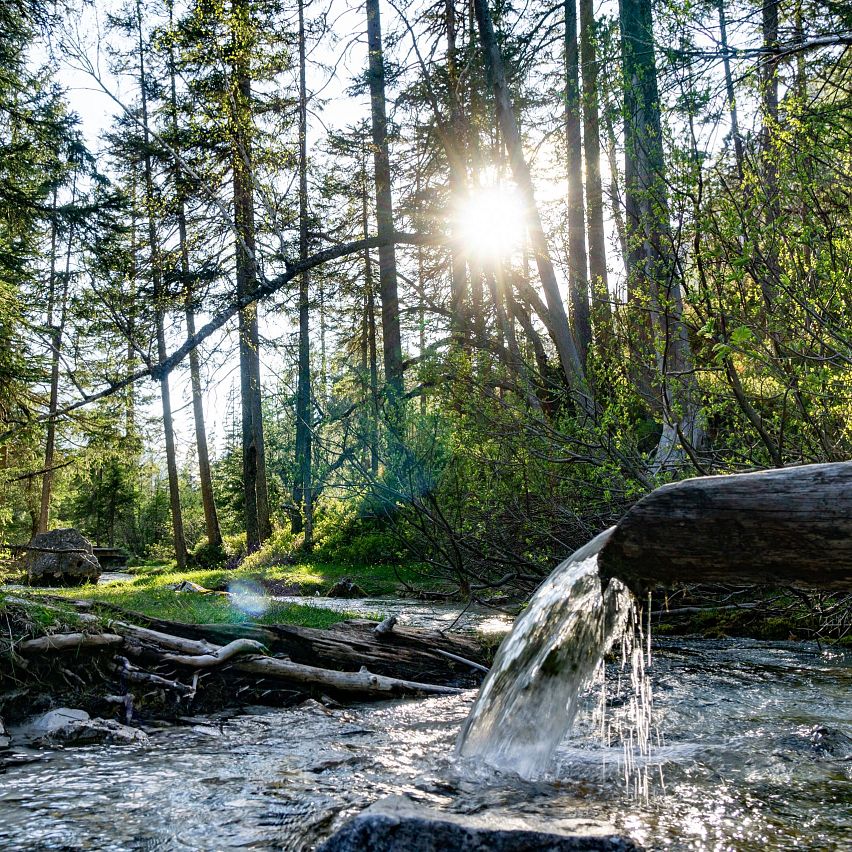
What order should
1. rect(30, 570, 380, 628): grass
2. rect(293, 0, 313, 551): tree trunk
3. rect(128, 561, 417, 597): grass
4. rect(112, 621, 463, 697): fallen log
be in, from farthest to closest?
1. rect(128, 561, 417, 597): grass
2. rect(293, 0, 313, 551): tree trunk
3. rect(30, 570, 380, 628): grass
4. rect(112, 621, 463, 697): fallen log

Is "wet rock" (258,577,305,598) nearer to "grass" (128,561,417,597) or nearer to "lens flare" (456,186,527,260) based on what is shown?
"grass" (128,561,417,597)

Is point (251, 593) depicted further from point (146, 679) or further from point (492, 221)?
point (146, 679)

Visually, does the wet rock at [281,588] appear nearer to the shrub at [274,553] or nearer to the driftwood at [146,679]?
the shrub at [274,553]

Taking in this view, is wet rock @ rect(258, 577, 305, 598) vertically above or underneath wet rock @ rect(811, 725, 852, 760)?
above

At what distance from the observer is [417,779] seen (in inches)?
153

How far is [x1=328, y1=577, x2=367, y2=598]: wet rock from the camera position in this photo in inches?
526

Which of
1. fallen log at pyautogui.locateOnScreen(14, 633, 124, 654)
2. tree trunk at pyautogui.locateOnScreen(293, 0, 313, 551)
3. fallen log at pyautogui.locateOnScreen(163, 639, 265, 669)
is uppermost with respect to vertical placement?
tree trunk at pyautogui.locateOnScreen(293, 0, 313, 551)

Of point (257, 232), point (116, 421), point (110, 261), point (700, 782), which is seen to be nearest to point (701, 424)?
point (700, 782)

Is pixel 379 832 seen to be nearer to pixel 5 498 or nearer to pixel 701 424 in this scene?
pixel 701 424

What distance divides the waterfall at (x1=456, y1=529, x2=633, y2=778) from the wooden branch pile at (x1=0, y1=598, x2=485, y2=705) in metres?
1.69

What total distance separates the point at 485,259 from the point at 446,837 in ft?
34.0

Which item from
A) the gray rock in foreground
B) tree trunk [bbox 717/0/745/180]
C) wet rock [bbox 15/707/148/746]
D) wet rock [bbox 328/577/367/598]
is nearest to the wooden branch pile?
wet rock [bbox 15/707/148/746]

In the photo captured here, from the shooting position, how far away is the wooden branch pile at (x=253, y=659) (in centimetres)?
525

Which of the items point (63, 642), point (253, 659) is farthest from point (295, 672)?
point (63, 642)
